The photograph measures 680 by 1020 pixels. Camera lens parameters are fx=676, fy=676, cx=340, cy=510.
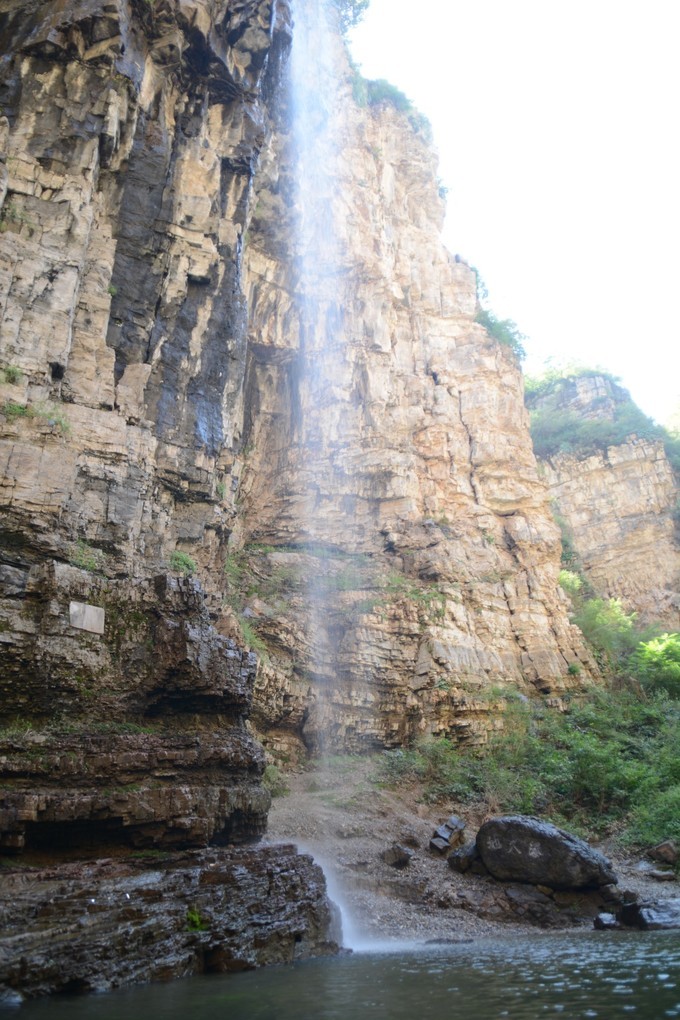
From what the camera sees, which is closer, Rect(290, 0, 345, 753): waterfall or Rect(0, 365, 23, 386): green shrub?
Rect(0, 365, 23, 386): green shrub

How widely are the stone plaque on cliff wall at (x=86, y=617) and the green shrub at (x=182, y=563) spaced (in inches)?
178

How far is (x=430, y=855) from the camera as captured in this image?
48.6 ft

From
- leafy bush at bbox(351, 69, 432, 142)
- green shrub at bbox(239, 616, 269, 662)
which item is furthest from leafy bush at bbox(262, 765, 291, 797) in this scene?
leafy bush at bbox(351, 69, 432, 142)

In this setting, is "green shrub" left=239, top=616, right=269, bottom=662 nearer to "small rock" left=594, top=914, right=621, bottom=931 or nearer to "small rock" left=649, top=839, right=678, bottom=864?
"small rock" left=649, top=839, right=678, bottom=864

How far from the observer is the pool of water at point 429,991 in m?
5.23

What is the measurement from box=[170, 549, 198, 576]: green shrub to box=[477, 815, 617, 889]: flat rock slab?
27.4 feet

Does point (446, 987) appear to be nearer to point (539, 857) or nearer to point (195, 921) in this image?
point (195, 921)

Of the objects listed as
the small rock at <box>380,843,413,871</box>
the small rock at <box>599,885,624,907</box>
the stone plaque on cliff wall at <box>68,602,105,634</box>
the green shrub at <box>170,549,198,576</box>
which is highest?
the green shrub at <box>170,549,198,576</box>

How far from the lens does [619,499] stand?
34000 millimetres

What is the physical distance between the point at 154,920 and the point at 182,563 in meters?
8.66

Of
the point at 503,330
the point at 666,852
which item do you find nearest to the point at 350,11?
the point at 503,330

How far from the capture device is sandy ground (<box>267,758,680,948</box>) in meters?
11.5

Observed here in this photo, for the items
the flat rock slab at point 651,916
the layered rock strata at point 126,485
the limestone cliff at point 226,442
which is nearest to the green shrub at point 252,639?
the limestone cliff at point 226,442

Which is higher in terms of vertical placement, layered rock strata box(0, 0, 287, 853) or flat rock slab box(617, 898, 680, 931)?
layered rock strata box(0, 0, 287, 853)
